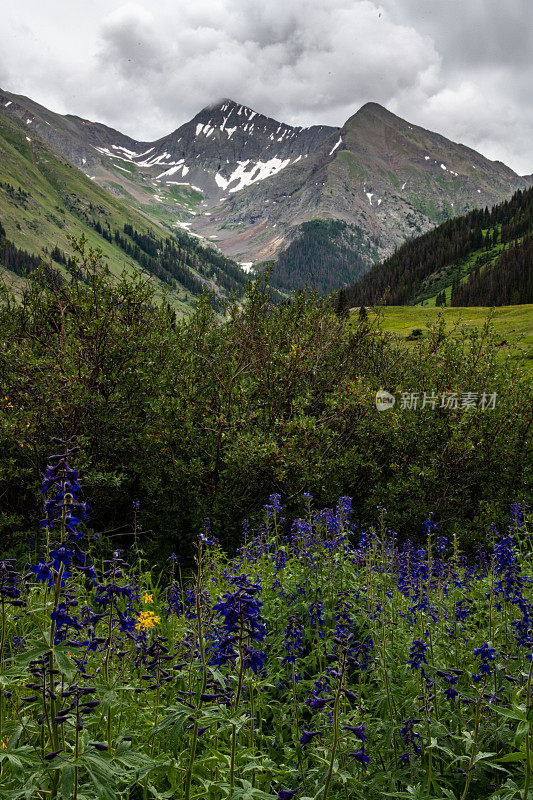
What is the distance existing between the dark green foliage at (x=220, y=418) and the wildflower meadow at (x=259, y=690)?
3618mm

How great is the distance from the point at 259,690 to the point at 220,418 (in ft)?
21.9

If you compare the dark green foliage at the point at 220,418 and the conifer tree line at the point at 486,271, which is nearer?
the dark green foliage at the point at 220,418

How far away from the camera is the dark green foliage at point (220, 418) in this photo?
32.6 feet

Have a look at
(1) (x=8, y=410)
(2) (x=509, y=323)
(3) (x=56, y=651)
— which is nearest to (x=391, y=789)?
(3) (x=56, y=651)

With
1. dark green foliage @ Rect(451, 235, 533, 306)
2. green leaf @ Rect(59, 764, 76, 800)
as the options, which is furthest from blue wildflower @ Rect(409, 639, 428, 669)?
dark green foliage @ Rect(451, 235, 533, 306)

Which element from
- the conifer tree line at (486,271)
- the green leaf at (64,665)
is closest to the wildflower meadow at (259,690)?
the green leaf at (64,665)

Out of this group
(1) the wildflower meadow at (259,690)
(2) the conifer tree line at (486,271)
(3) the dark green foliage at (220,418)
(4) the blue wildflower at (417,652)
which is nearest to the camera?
(1) the wildflower meadow at (259,690)

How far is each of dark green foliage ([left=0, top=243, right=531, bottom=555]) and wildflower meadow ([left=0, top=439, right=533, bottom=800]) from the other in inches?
142

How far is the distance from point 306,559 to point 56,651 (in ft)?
15.9

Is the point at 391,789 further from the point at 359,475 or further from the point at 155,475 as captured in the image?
the point at 359,475

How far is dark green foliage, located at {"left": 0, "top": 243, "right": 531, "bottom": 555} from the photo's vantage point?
9.93 m

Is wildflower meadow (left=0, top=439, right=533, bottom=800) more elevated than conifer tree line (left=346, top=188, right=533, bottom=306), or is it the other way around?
conifer tree line (left=346, top=188, right=533, bottom=306)

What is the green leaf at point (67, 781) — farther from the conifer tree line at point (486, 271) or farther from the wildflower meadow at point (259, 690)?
the conifer tree line at point (486, 271)

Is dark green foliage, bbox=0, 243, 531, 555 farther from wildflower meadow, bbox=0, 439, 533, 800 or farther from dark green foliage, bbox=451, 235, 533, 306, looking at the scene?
dark green foliage, bbox=451, 235, 533, 306
